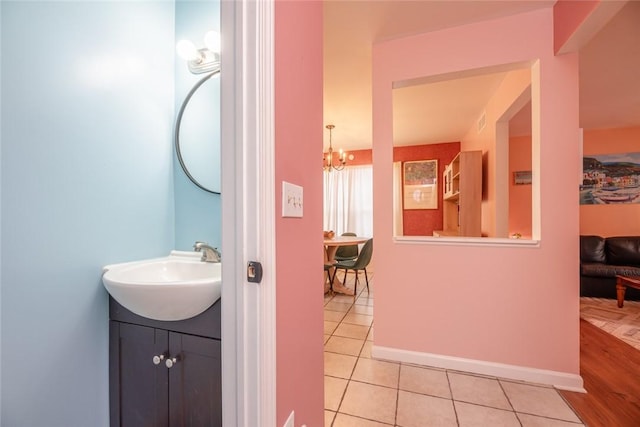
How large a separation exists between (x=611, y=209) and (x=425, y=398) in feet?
15.3

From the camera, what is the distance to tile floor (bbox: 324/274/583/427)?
1396mm

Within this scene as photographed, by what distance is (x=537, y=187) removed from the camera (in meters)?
1.71

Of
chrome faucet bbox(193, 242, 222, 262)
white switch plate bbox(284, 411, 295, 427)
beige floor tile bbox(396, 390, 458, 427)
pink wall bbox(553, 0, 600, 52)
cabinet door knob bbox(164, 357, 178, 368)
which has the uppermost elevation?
pink wall bbox(553, 0, 600, 52)

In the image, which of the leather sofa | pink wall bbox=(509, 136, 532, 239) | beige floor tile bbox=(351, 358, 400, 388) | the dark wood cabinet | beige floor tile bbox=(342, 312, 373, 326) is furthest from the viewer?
pink wall bbox=(509, 136, 532, 239)

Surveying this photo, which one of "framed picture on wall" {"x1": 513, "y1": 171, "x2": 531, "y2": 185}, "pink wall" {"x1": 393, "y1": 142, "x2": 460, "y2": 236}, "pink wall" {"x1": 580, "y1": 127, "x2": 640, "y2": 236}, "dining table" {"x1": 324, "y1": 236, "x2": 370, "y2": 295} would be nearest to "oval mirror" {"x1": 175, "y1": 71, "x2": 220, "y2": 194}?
"dining table" {"x1": 324, "y1": 236, "x2": 370, "y2": 295}

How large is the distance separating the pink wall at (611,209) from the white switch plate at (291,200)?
5217mm

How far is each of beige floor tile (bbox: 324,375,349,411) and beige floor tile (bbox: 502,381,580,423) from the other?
1.02 metres

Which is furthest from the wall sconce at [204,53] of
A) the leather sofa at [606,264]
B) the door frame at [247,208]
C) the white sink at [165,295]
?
the leather sofa at [606,264]

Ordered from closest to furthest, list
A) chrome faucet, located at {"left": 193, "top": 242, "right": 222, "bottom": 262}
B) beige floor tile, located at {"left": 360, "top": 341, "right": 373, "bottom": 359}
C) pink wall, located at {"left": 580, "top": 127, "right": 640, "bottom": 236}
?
1. chrome faucet, located at {"left": 193, "top": 242, "right": 222, "bottom": 262}
2. beige floor tile, located at {"left": 360, "top": 341, "right": 373, "bottom": 359}
3. pink wall, located at {"left": 580, "top": 127, "right": 640, "bottom": 236}

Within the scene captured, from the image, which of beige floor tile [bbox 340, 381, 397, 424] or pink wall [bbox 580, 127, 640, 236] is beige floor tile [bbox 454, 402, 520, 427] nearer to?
beige floor tile [bbox 340, 381, 397, 424]

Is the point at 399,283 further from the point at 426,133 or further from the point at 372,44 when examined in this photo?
the point at 426,133

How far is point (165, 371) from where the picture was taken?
3.19 ft

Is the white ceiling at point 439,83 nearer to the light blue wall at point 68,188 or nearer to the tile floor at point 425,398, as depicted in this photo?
the light blue wall at point 68,188

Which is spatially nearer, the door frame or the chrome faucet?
the door frame
